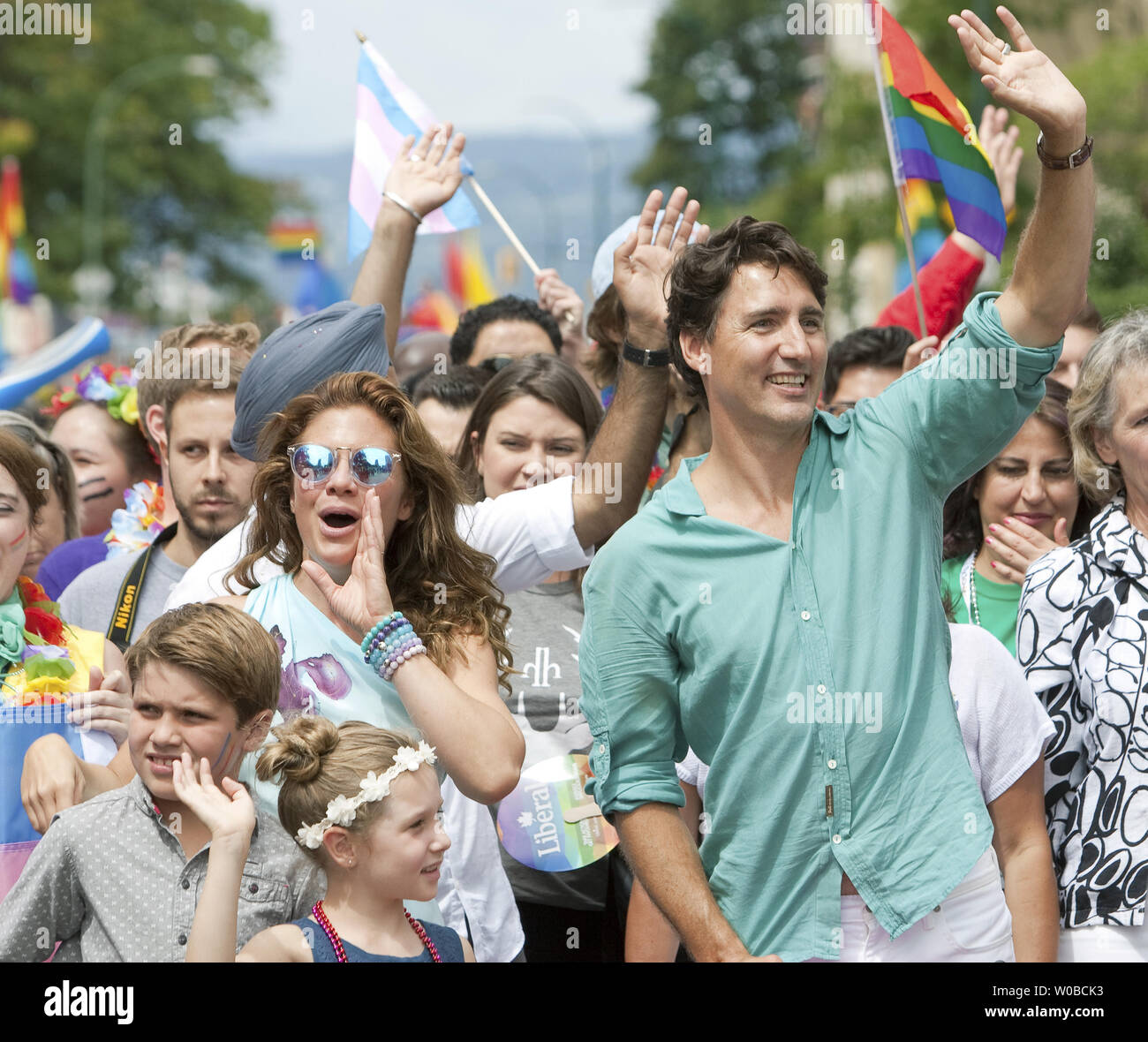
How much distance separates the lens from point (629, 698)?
320 centimetres

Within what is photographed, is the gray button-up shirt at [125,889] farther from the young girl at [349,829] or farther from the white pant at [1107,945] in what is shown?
the white pant at [1107,945]

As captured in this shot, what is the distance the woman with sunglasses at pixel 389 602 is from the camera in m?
3.37

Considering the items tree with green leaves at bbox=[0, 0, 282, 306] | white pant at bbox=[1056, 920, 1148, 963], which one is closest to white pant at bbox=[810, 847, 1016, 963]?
white pant at bbox=[1056, 920, 1148, 963]

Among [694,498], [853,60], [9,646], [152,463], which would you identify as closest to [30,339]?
[152,463]

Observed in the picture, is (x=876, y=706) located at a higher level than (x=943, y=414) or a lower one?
lower

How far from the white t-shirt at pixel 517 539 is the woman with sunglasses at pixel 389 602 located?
19 centimetres

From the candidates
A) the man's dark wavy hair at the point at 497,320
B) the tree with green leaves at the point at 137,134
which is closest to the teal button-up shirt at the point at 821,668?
the man's dark wavy hair at the point at 497,320

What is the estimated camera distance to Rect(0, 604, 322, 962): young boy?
10.8 ft

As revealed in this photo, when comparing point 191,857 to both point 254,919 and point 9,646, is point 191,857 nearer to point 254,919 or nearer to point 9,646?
point 254,919

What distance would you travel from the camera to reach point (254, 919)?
334 cm

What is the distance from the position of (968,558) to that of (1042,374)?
1734 millimetres

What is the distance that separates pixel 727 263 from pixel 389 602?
3.30 ft

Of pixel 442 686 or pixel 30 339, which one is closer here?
pixel 442 686
